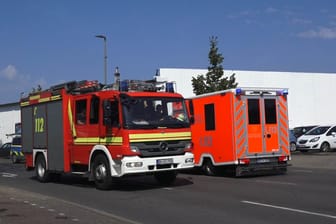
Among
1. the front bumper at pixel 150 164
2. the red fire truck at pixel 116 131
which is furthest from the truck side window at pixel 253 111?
the front bumper at pixel 150 164

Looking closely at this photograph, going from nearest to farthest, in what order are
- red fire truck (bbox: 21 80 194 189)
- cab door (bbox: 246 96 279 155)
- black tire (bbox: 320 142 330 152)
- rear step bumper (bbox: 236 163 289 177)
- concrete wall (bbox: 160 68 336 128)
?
red fire truck (bbox: 21 80 194 189)
rear step bumper (bbox: 236 163 289 177)
cab door (bbox: 246 96 279 155)
black tire (bbox: 320 142 330 152)
concrete wall (bbox: 160 68 336 128)

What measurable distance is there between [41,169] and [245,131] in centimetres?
715

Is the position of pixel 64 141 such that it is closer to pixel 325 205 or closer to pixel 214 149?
pixel 214 149

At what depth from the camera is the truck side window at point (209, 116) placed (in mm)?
18250

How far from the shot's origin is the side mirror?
14038mm

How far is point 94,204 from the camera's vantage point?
12039 mm

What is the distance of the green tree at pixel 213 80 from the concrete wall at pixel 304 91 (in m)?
12.9

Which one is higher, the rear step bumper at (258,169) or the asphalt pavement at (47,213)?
the rear step bumper at (258,169)

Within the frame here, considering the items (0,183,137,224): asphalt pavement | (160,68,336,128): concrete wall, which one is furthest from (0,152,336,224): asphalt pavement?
(160,68,336,128): concrete wall

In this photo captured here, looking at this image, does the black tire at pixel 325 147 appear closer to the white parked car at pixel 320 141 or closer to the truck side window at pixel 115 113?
the white parked car at pixel 320 141

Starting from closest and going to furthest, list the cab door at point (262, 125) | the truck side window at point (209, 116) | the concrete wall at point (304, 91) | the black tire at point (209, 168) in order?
1. the cab door at point (262, 125)
2. the truck side window at point (209, 116)
3. the black tire at point (209, 168)
4. the concrete wall at point (304, 91)

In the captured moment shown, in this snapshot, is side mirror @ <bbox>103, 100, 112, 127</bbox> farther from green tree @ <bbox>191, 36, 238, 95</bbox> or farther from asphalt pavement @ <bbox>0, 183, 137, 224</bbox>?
green tree @ <bbox>191, 36, 238, 95</bbox>

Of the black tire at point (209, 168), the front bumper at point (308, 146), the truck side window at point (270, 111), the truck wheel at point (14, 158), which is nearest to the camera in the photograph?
the truck side window at point (270, 111)

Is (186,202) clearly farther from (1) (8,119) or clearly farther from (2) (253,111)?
(1) (8,119)
